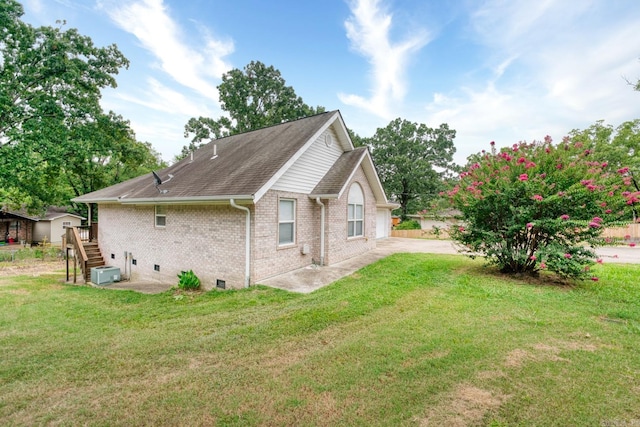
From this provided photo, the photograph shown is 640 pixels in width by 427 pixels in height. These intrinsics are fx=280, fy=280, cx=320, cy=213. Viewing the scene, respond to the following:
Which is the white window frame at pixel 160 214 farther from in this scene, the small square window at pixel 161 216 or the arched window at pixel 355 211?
the arched window at pixel 355 211

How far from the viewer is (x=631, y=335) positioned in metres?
4.46

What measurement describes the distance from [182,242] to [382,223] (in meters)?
17.0

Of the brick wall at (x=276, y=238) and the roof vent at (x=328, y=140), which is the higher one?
the roof vent at (x=328, y=140)

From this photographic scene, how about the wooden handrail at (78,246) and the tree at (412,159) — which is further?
the tree at (412,159)

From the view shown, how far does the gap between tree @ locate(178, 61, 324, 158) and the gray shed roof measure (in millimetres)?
16669

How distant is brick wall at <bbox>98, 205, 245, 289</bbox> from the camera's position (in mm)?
8070

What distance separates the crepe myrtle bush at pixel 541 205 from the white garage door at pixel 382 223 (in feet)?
43.6

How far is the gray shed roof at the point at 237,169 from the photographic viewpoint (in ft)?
26.2

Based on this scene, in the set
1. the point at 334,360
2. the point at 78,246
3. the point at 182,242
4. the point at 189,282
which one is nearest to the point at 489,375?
the point at 334,360

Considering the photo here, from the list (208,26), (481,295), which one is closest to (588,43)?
(481,295)

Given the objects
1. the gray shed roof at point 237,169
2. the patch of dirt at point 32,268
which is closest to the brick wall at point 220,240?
the gray shed roof at point 237,169

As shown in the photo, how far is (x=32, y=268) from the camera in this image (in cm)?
1516

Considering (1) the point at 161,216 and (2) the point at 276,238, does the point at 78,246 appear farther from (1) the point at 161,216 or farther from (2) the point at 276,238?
(2) the point at 276,238

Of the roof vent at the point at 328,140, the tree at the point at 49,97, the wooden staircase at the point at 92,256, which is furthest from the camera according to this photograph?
the tree at the point at 49,97
